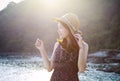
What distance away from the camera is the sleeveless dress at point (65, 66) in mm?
3416

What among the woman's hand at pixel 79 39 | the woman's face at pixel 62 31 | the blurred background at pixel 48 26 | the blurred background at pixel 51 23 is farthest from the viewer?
the blurred background at pixel 51 23

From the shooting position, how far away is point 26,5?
164875 mm

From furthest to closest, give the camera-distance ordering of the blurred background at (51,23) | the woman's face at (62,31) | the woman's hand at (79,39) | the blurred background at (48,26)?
the blurred background at (51,23) < the blurred background at (48,26) < the woman's face at (62,31) < the woman's hand at (79,39)

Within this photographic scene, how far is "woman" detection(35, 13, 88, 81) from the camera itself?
3352mm

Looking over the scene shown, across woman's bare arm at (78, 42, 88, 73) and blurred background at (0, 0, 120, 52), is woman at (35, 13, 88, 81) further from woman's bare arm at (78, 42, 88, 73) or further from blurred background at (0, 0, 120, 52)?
blurred background at (0, 0, 120, 52)

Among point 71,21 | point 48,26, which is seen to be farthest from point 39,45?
point 48,26

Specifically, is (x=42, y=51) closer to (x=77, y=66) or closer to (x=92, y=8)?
(x=77, y=66)

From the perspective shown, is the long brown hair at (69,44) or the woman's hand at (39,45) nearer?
the long brown hair at (69,44)

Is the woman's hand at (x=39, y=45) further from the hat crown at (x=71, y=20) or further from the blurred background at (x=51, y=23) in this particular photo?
the blurred background at (x=51, y=23)

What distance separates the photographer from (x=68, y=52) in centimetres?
344

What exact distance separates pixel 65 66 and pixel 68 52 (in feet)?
0.50

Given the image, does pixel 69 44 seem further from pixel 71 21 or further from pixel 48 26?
pixel 48 26

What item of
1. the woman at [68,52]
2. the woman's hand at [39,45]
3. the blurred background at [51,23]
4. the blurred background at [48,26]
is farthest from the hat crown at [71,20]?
the blurred background at [51,23]

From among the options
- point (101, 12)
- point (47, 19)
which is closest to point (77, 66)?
point (101, 12)
